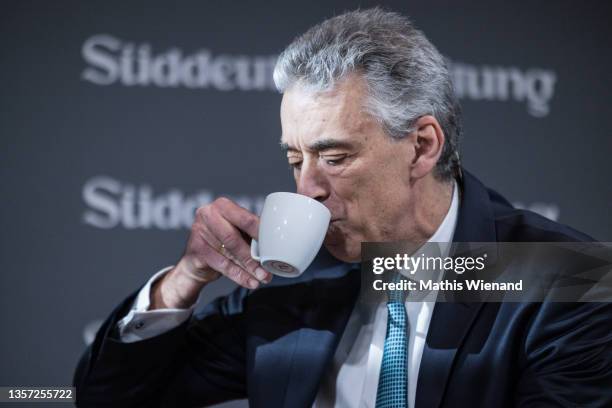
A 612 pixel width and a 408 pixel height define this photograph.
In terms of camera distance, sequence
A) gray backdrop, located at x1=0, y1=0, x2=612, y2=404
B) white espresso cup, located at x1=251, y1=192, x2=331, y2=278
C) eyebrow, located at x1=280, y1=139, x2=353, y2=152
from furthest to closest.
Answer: gray backdrop, located at x1=0, y1=0, x2=612, y2=404 < eyebrow, located at x1=280, y1=139, x2=353, y2=152 < white espresso cup, located at x1=251, y1=192, x2=331, y2=278

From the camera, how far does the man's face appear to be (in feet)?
4.11

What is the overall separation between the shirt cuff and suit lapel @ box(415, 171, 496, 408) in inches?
17.0

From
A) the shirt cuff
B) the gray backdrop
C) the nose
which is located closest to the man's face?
the nose

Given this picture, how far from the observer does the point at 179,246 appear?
1.92m

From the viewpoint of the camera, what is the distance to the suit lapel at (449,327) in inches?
46.1

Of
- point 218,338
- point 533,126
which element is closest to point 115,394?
point 218,338

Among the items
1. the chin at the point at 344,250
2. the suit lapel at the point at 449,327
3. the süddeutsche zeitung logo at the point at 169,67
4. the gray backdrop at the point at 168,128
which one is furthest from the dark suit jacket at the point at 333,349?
the süddeutsche zeitung logo at the point at 169,67

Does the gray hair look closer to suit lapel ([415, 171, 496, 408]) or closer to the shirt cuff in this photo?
suit lapel ([415, 171, 496, 408])

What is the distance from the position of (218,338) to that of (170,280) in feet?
0.51

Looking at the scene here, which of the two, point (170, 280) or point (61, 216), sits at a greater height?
point (61, 216)

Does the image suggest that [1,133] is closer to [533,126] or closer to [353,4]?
[353,4]

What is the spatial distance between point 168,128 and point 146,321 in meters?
0.72

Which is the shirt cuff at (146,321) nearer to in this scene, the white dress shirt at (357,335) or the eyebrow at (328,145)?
the white dress shirt at (357,335)
